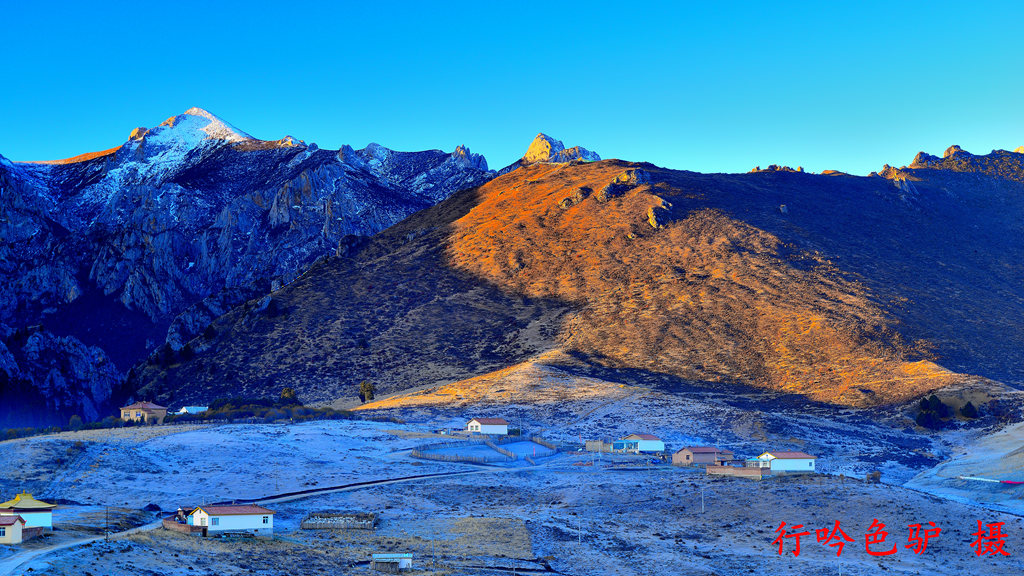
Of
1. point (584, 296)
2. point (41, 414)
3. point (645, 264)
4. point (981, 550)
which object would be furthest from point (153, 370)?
point (981, 550)

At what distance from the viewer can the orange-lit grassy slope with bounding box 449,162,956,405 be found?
133500 mm

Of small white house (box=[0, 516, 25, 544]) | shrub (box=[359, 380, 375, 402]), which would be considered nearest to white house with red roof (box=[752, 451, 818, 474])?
small white house (box=[0, 516, 25, 544])

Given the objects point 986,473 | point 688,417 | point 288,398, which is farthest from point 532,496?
point 288,398

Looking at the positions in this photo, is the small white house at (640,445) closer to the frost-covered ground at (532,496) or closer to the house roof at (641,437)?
the house roof at (641,437)

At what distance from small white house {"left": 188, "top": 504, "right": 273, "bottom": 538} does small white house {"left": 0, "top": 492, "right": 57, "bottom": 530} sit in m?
7.26

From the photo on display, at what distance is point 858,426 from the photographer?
11081cm

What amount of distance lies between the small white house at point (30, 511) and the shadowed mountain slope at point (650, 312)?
293 feet

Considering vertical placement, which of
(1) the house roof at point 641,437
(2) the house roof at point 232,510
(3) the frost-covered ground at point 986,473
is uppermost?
(2) the house roof at point 232,510

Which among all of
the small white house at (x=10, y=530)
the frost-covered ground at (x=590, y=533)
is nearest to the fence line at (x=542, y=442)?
the frost-covered ground at (x=590, y=533)

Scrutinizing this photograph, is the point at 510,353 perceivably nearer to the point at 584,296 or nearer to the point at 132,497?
the point at 584,296

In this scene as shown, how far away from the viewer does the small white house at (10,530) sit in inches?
1961

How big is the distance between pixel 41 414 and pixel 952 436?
131 metres

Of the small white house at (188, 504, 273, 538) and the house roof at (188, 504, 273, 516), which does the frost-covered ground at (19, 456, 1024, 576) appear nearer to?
the small white house at (188, 504, 273, 538)

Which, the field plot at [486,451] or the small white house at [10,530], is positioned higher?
the small white house at [10,530]
